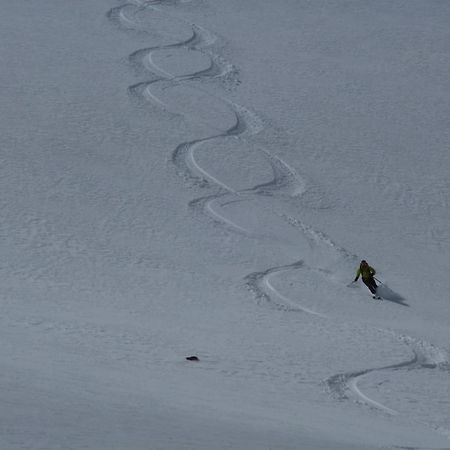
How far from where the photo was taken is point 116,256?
14773mm

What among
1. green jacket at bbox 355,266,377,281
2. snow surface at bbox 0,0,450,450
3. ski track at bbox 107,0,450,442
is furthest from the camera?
green jacket at bbox 355,266,377,281

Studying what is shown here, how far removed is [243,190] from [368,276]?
3632 millimetres

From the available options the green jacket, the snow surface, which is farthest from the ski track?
the green jacket

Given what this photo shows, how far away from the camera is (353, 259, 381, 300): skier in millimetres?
14555

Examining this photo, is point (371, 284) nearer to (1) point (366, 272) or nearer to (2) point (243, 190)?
(1) point (366, 272)

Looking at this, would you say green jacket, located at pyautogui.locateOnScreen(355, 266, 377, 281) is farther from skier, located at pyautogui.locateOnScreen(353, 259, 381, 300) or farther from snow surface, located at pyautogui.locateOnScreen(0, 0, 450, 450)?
snow surface, located at pyautogui.locateOnScreen(0, 0, 450, 450)

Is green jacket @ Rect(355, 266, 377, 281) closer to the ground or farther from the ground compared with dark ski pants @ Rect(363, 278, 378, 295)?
farther from the ground

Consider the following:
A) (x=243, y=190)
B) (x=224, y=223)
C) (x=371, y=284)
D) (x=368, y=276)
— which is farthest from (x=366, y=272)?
(x=243, y=190)

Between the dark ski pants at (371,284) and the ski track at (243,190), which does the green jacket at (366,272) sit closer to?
the dark ski pants at (371,284)

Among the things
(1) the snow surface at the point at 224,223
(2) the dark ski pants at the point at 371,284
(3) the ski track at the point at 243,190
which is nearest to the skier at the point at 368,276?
(2) the dark ski pants at the point at 371,284

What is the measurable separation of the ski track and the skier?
835 mm

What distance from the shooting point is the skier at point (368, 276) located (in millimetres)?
14555

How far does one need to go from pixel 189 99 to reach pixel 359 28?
648 centimetres

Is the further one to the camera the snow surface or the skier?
the skier
